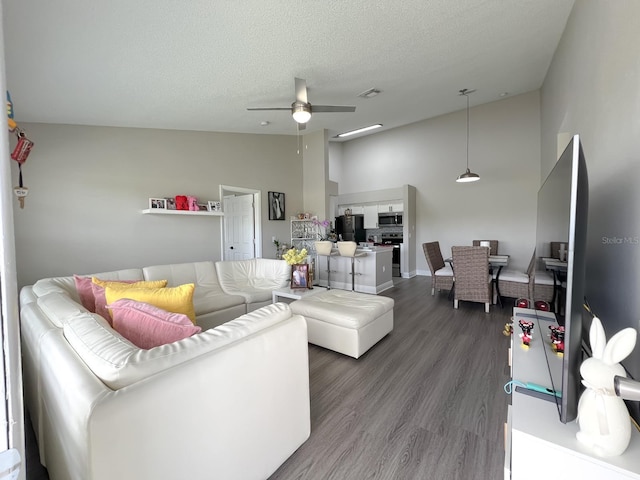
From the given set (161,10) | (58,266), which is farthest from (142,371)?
(58,266)

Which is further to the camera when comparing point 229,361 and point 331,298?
point 331,298

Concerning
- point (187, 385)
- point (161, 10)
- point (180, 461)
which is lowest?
point (180, 461)

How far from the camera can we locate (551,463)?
0.77 m

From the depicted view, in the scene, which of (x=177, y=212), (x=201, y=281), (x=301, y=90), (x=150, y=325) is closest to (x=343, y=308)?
(x=150, y=325)

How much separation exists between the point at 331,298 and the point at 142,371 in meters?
2.15

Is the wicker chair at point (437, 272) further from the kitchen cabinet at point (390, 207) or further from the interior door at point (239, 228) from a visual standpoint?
the interior door at point (239, 228)

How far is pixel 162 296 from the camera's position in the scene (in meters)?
1.59

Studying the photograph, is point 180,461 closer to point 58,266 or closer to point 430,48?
point 58,266

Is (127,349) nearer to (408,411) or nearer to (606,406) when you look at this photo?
(606,406)

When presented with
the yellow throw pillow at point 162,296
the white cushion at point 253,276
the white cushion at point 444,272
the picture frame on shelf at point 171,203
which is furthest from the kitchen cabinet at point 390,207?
the yellow throw pillow at point 162,296

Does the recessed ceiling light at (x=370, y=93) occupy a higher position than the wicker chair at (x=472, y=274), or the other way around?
the recessed ceiling light at (x=370, y=93)

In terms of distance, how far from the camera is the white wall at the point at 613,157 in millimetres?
1139

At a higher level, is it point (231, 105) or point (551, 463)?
point (231, 105)

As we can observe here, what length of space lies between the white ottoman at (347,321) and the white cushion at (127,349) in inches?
51.4
